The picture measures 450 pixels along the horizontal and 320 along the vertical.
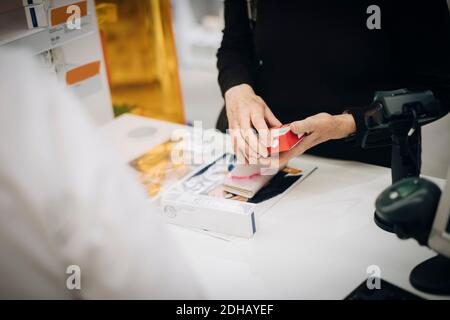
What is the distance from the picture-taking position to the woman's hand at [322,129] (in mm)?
1201

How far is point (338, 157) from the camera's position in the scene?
59.8 inches

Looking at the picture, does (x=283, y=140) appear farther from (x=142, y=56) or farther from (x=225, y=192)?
(x=142, y=56)

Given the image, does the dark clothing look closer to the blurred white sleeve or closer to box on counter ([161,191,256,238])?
box on counter ([161,191,256,238])

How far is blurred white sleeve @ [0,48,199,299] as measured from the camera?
50cm

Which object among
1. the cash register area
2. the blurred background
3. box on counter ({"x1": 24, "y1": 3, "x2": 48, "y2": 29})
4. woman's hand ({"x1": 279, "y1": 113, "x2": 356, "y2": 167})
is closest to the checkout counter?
the cash register area

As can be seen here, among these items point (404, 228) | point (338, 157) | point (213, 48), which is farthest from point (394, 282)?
point (213, 48)

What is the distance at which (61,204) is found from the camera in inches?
20.2

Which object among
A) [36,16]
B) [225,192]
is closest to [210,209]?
[225,192]

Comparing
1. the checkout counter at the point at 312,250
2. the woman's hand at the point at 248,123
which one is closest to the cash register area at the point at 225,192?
the checkout counter at the point at 312,250

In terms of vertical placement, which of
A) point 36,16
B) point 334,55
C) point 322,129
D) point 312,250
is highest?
point 36,16

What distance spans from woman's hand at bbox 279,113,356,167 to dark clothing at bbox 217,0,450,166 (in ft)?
0.10

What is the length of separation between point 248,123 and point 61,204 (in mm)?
827

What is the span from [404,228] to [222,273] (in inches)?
14.6
